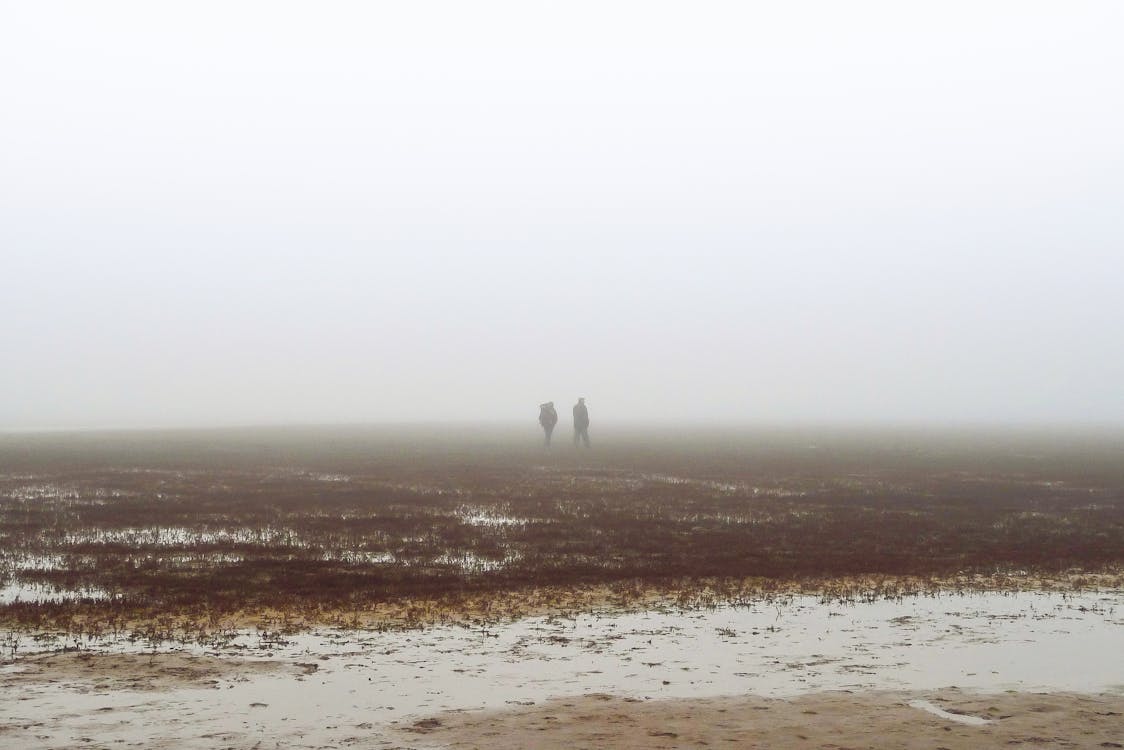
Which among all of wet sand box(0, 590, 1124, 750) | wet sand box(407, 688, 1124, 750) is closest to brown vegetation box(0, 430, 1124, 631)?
wet sand box(0, 590, 1124, 750)

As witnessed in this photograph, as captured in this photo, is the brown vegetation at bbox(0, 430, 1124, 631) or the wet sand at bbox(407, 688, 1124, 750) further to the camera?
the brown vegetation at bbox(0, 430, 1124, 631)

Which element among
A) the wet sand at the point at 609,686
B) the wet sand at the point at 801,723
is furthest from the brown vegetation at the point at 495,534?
the wet sand at the point at 801,723

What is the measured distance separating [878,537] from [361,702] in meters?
15.0

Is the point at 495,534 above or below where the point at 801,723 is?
above

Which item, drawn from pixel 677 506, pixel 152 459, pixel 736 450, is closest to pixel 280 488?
pixel 677 506

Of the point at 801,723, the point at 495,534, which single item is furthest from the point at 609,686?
the point at 495,534

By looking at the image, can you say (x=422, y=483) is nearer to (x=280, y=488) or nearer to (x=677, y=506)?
(x=280, y=488)

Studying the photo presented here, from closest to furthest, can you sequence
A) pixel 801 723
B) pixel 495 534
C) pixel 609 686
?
pixel 801 723 → pixel 609 686 → pixel 495 534

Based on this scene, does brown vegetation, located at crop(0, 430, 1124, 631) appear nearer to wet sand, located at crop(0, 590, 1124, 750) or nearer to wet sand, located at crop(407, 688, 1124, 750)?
wet sand, located at crop(0, 590, 1124, 750)

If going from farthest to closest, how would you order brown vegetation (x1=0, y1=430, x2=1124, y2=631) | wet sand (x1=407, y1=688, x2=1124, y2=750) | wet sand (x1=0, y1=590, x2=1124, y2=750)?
brown vegetation (x1=0, y1=430, x2=1124, y2=631)
wet sand (x1=0, y1=590, x2=1124, y2=750)
wet sand (x1=407, y1=688, x2=1124, y2=750)

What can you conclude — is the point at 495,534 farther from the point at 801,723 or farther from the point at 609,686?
the point at 801,723

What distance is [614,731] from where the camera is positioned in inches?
343

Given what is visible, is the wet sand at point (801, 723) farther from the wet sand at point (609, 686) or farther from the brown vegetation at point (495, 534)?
the brown vegetation at point (495, 534)

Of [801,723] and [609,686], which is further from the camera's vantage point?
[609,686]
